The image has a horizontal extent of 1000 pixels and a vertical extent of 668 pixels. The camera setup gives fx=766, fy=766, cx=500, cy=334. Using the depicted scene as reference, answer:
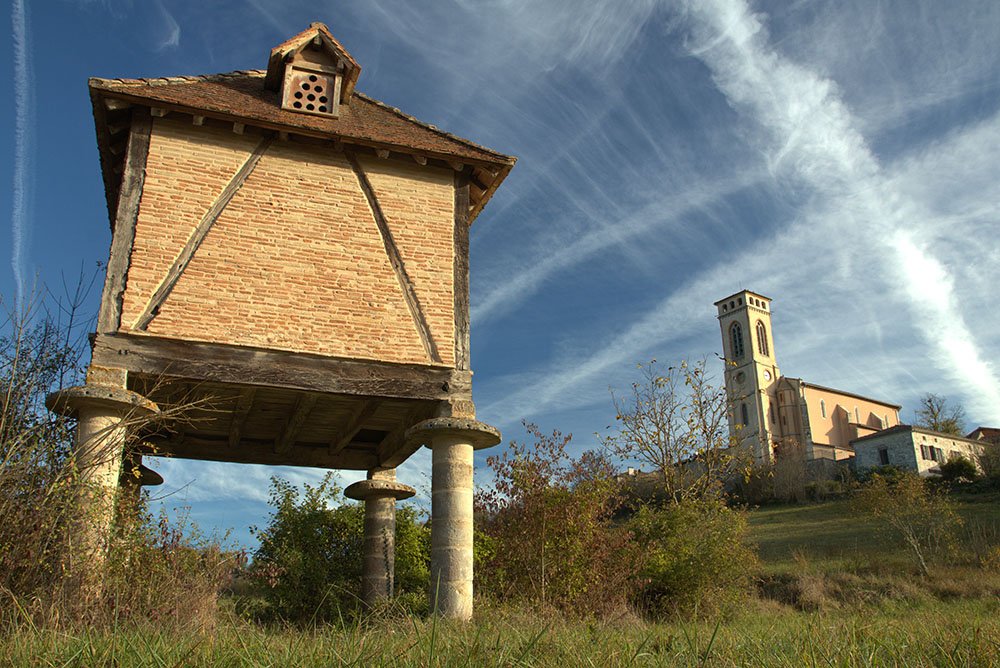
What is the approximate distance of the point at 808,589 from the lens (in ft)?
57.7

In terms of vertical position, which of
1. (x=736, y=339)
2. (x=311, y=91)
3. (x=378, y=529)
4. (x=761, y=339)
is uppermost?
(x=736, y=339)

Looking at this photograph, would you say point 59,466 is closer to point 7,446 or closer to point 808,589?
point 7,446

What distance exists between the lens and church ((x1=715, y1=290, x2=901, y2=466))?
54656mm

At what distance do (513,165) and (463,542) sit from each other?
4.98m

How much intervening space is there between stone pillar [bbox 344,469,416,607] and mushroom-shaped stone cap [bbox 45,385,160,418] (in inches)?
183

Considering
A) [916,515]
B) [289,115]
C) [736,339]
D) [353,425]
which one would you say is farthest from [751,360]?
[289,115]

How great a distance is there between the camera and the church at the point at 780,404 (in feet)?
179

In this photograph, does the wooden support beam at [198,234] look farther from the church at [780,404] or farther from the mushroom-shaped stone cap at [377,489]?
the church at [780,404]

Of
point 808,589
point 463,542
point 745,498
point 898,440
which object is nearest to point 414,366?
point 463,542

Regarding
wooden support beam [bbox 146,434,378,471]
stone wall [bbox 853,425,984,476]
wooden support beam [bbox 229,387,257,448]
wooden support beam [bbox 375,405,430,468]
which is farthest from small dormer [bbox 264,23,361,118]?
stone wall [bbox 853,425,984,476]

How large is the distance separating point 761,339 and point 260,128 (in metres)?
57.6

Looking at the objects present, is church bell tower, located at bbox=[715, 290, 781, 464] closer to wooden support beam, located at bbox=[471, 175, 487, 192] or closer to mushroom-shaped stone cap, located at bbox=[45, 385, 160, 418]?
wooden support beam, located at bbox=[471, 175, 487, 192]

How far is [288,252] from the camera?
916 centimetres

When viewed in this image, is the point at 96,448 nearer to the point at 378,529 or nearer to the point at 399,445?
the point at 399,445
